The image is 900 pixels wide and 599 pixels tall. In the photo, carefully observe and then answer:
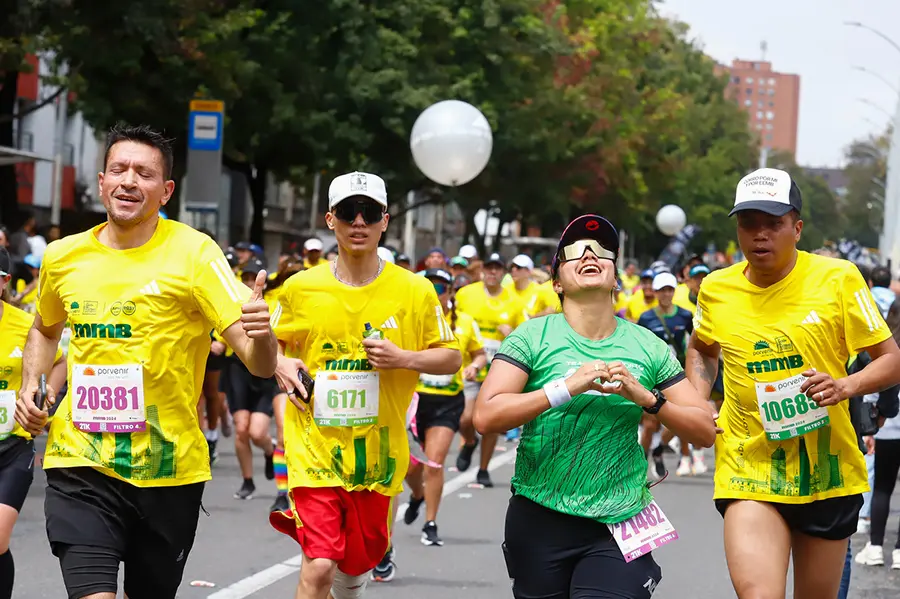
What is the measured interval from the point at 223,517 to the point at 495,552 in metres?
2.19

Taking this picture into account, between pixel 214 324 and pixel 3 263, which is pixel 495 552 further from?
pixel 214 324

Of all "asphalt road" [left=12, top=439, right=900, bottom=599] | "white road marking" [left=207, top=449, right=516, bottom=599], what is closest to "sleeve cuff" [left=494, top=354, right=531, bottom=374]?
"white road marking" [left=207, top=449, right=516, bottom=599]

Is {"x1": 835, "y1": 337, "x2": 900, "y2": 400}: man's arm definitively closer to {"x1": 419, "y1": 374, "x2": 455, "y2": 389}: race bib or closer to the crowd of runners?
the crowd of runners

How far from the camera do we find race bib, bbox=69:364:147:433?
16.9ft

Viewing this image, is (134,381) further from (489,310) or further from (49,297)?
(489,310)

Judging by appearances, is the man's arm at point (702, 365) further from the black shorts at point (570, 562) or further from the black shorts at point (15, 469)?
the black shorts at point (15, 469)

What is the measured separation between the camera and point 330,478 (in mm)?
6391

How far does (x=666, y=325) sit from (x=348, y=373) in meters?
8.54

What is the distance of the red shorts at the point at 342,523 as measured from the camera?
633cm

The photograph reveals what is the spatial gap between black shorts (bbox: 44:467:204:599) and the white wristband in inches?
52.0

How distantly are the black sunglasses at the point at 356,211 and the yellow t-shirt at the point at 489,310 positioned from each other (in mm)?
8785

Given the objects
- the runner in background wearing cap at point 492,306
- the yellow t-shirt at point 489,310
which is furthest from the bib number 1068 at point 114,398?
the yellow t-shirt at point 489,310

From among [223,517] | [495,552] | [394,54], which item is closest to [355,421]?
[495,552]

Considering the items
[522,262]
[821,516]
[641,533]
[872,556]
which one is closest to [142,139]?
[641,533]
